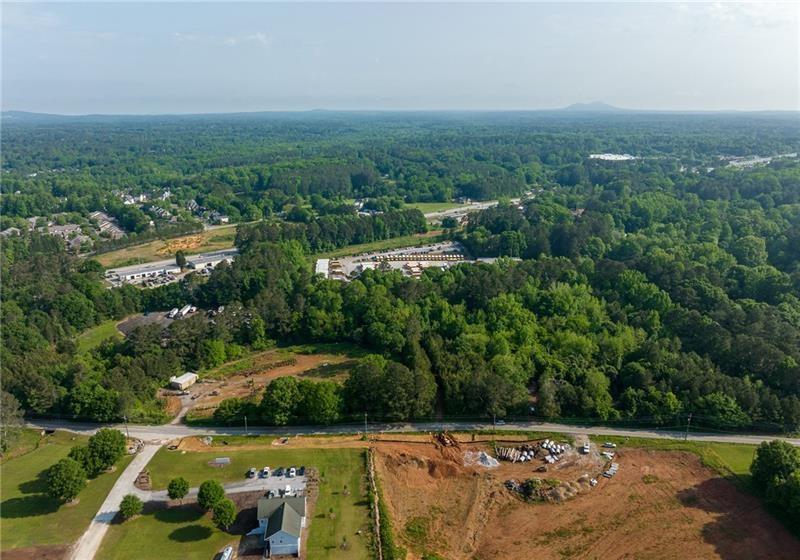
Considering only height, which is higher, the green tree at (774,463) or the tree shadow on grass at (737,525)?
the green tree at (774,463)

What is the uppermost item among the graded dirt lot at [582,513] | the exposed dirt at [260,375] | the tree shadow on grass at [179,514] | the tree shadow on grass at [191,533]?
the tree shadow on grass at [179,514]

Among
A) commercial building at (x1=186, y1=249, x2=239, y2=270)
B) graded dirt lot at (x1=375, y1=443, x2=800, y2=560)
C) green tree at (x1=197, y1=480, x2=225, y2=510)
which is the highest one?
commercial building at (x1=186, y1=249, x2=239, y2=270)

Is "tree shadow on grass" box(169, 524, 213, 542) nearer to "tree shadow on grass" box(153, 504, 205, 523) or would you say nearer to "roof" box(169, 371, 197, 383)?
"tree shadow on grass" box(153, 504, 205, 523)

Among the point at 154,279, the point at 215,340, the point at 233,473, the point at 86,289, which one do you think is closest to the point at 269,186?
the point at 154,279

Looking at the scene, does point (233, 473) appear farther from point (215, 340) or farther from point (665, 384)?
point (665, 384)

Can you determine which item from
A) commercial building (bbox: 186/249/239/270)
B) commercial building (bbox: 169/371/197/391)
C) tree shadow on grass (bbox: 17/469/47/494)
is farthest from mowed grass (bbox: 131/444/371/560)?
commercial building (bbox: 186/249/239/270)

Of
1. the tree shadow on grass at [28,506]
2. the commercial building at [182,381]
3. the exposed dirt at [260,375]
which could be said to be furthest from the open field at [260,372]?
the tree shadow on grass at [28,506]

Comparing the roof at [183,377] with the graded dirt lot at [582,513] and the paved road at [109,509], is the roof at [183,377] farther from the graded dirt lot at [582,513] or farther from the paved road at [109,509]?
the graded dirt lot at [582,513]
